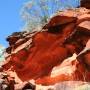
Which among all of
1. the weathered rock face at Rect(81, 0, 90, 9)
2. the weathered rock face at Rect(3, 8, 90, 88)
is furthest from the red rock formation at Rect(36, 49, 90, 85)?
the weathered rock face at Rect(81, 0, 90, 9)

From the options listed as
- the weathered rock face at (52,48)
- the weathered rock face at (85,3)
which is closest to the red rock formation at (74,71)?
the weathered rock face at (52,48)

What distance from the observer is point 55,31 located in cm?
1920

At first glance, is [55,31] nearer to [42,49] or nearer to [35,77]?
[42,49]

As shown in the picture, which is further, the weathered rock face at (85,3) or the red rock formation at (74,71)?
→ the weathered rock face at (85,3)

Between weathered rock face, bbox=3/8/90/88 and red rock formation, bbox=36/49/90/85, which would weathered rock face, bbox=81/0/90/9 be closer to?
weathered rock face, bbox=3/8/90/88

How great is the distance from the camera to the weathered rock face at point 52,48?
17.4 m

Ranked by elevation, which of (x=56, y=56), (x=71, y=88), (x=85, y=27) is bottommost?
(x=71, y=88)

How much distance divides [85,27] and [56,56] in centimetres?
298

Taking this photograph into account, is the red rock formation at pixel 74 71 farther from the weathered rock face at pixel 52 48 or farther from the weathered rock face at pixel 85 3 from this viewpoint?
the weathered rock face at pixel 85 3

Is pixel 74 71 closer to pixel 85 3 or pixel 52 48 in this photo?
pixel 52 48

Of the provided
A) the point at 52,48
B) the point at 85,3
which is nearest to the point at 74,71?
the point at 52,48

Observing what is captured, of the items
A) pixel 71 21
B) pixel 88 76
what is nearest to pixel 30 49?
pixel 71 21

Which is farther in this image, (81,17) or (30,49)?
(30,49)

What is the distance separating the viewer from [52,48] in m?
19.4
